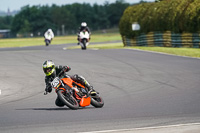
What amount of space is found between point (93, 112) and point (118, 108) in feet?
2.60

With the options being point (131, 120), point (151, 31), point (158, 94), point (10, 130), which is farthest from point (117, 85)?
point (151, 31)

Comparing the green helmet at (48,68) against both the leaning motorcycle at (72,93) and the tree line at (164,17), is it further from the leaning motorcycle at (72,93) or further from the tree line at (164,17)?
the tree line at (164,17)

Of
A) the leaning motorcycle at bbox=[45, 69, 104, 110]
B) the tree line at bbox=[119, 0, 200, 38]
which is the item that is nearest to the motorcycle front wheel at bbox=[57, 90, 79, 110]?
the leaning motorcycle at bbox=[45, 69, 104, 110]

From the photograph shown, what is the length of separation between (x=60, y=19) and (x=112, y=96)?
466 feet

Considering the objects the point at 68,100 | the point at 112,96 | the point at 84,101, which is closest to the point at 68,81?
the point at 68,100

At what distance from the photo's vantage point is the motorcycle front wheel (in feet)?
29.8

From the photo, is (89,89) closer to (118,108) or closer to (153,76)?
(118,108)

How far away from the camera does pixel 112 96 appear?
1195cm

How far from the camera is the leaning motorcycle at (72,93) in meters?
9.15

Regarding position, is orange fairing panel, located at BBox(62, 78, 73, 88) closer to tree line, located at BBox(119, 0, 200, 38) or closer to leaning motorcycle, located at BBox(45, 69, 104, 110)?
leaning motorcycle, located at BBox(45, 69, 104, 110)

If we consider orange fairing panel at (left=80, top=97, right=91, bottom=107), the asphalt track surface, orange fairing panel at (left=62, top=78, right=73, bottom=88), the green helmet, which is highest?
the green helmet

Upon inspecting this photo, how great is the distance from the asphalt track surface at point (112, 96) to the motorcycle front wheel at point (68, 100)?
126 mm

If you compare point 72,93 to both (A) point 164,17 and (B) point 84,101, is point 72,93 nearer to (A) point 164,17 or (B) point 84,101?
(B) point 84,101

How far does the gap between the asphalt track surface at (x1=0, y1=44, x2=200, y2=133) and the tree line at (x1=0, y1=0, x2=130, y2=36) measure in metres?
117
